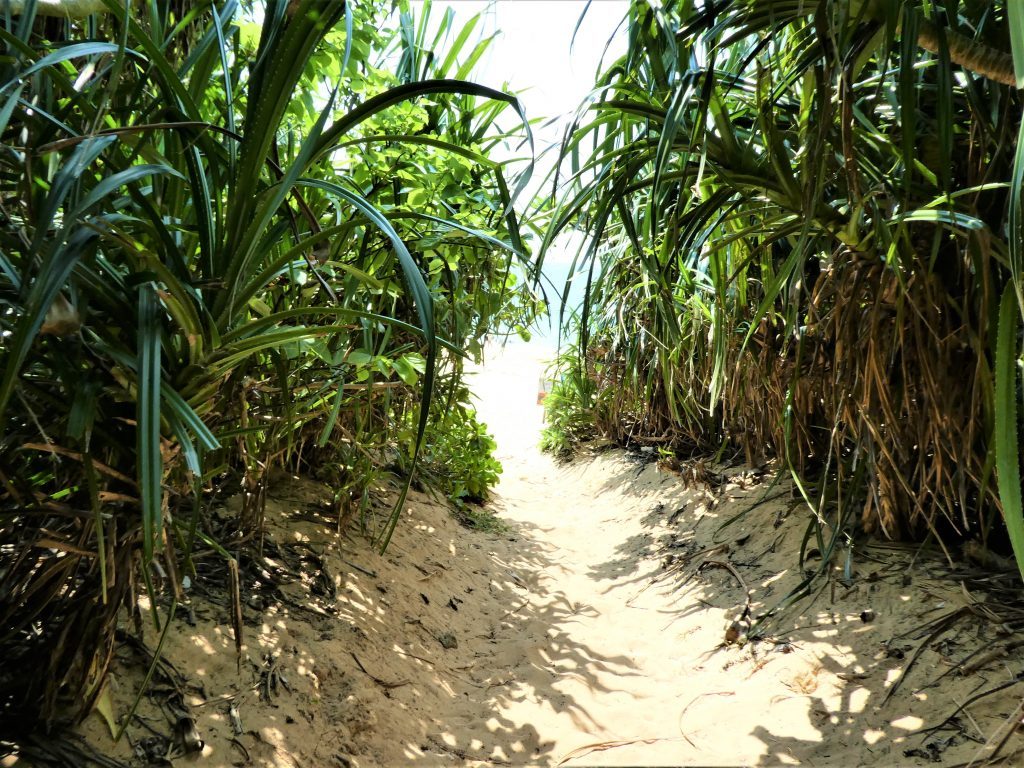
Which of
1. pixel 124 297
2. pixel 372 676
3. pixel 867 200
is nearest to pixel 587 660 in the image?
pixel 372 676

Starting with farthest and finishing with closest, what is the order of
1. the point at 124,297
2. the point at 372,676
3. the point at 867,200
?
the point at 372,676
the point at 867,200
the point at 124,297

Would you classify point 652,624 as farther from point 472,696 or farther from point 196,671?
point 196,671

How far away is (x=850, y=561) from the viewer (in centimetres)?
179

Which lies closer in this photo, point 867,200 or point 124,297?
point 124,297

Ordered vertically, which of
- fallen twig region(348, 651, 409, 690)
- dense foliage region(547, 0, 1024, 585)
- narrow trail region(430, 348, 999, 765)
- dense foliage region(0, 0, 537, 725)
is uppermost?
dense foliage region(547, 0, 1024, 585)

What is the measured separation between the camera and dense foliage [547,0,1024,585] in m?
1.11

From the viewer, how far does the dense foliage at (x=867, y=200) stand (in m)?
1.11

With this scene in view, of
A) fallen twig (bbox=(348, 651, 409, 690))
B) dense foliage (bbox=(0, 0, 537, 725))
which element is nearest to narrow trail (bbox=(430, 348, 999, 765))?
fallen twig (bbox=(348, 651, 409, 690))

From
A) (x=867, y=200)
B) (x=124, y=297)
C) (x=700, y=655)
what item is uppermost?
(x=867, y=200)

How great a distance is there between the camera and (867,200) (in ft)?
4.22

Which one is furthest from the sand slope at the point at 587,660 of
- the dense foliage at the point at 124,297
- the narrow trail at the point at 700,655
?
the dense foliage at the point at 124,297

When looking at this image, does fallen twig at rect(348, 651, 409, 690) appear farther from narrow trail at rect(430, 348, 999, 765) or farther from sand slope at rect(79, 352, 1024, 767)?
narrow trail at rect(430, 348, 999, 765)

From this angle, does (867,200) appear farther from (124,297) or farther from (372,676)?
(372,676)

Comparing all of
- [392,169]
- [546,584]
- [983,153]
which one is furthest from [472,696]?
[983,153]
